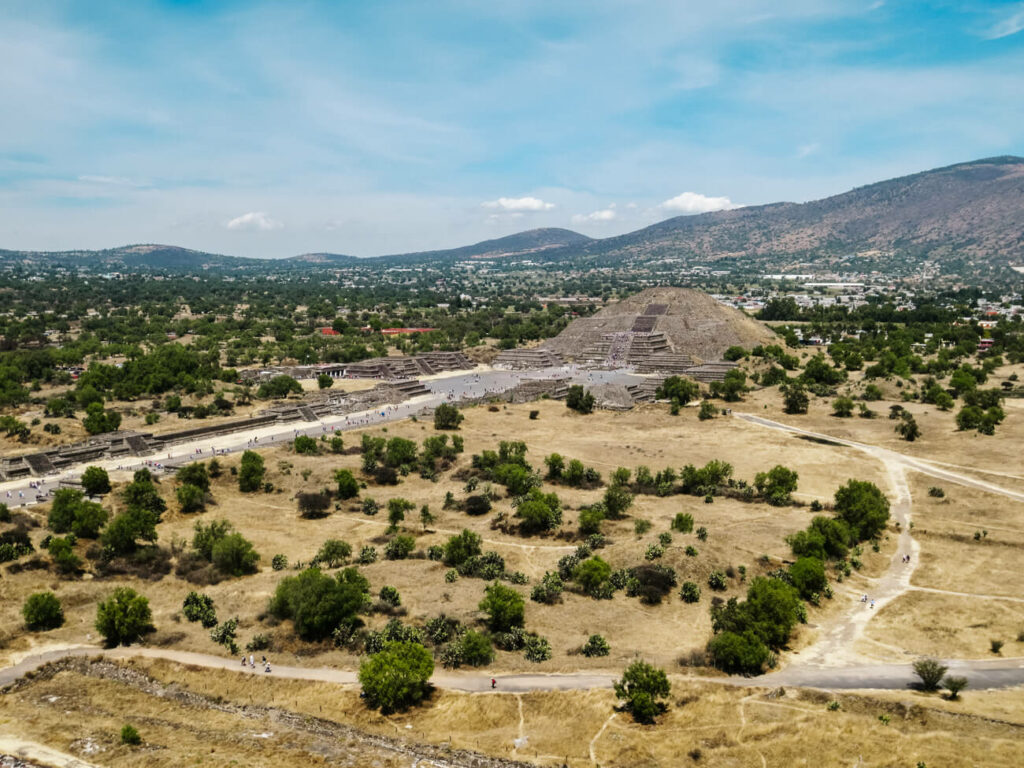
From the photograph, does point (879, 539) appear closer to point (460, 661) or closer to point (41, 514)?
point (460, 661)

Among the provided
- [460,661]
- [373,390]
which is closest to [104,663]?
[460,661]

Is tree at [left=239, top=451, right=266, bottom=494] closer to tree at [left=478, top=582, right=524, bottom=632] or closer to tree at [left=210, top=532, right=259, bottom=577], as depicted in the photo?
tree at [left=210, top=532, right=259, bottom=577]

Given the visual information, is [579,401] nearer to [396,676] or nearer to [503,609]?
[503,609]

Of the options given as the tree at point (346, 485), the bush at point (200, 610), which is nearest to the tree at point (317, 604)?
the bush at point (200, 610)

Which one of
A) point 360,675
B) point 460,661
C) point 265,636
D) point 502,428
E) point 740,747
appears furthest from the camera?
point 502,428

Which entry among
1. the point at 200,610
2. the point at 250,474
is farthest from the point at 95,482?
the point at 200,610
